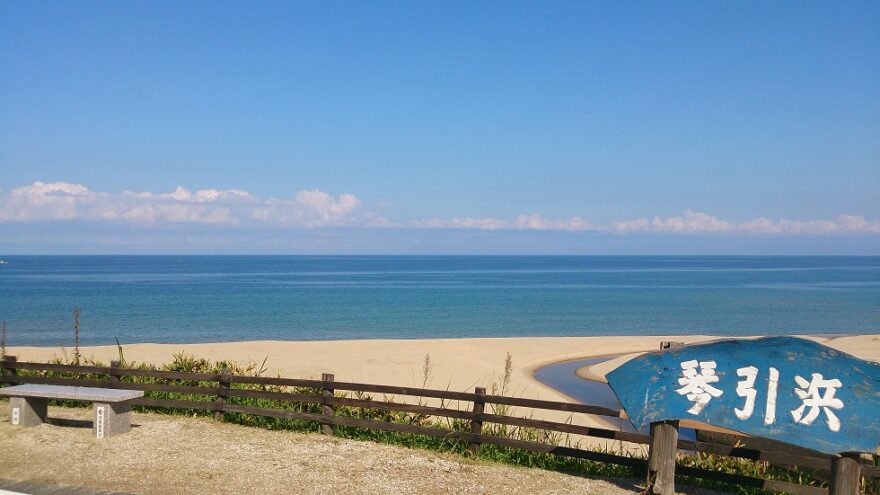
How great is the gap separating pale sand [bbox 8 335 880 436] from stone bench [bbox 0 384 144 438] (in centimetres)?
1017

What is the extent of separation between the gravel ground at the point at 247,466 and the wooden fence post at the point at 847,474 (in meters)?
2.61

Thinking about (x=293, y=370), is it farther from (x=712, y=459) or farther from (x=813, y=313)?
(x=813, y=313)

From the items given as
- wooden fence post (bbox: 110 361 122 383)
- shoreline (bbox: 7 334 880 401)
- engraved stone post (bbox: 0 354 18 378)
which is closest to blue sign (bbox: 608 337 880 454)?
wooden fence post (bbox: 110 361 122 383)

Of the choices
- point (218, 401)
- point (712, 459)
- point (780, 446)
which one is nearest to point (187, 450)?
point (218, 401)

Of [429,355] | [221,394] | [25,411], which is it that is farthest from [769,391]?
[429,355]

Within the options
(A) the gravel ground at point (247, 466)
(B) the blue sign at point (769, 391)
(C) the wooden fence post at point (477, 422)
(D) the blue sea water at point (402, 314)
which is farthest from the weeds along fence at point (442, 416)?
(D) the blue sea water at point (402, 314)

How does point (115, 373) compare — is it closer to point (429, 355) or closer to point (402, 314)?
point (429, 355)

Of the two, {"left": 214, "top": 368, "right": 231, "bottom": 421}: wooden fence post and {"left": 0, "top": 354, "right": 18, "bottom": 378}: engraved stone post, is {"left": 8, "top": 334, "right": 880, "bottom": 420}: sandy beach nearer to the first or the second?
{"left": 214, "top": 368, "right": 231, "bottom": 421}: wooden fence post

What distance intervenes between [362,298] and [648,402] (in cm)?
7443

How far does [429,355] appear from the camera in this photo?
30.1 metres

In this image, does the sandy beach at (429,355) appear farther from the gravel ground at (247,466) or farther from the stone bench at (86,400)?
the stone bench at (86,400)

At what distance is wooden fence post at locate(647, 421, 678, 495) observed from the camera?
864cm

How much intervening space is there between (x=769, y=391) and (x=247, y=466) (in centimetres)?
710

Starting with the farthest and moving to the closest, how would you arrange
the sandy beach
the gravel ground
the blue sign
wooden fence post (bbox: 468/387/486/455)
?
1. the sandy beach
2. wooden fence post (bbox: 468/387/486/455)
3. the gravel ground
4. the blue sign
